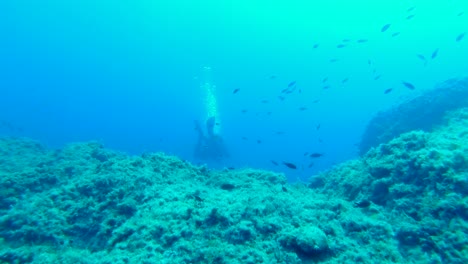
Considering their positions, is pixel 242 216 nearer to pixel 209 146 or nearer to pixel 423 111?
pixel 423 111

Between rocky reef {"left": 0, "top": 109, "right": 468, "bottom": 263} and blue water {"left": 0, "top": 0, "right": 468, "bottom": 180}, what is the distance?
7098cm

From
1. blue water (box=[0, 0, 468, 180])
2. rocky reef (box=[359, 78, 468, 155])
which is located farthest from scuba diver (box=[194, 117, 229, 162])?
blue water (box=[0, 0, 468, 180])

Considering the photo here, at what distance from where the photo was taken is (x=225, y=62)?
5822 inches

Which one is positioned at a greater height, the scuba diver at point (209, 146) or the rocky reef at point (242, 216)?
the scuba diver at point (209, 146)

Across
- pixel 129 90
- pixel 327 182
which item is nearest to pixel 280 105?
pixel 129 90

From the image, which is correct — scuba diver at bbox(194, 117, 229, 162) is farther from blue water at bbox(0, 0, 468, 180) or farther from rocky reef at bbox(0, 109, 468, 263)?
blue water at bbox(0, 0, 468, 180)

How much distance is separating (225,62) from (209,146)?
409ft

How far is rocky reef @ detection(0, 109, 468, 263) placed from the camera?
403 cm

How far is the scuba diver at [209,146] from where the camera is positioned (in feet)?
91.0

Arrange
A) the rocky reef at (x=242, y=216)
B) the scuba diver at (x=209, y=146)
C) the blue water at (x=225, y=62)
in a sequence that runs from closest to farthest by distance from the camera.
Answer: the rocky reef at (x=242, y=216), the scuba diver at (x=209, y=146), the blue water at (x=225, y=62)

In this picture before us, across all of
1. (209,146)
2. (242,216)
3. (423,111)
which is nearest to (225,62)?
(209,146)

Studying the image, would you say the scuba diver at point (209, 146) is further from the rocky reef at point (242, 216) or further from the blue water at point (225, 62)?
the blue water at point (225, 62)

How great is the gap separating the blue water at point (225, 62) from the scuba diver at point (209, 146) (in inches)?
1936

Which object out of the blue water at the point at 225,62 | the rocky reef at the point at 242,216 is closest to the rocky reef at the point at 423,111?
the rocky reef at the point at 242,216
